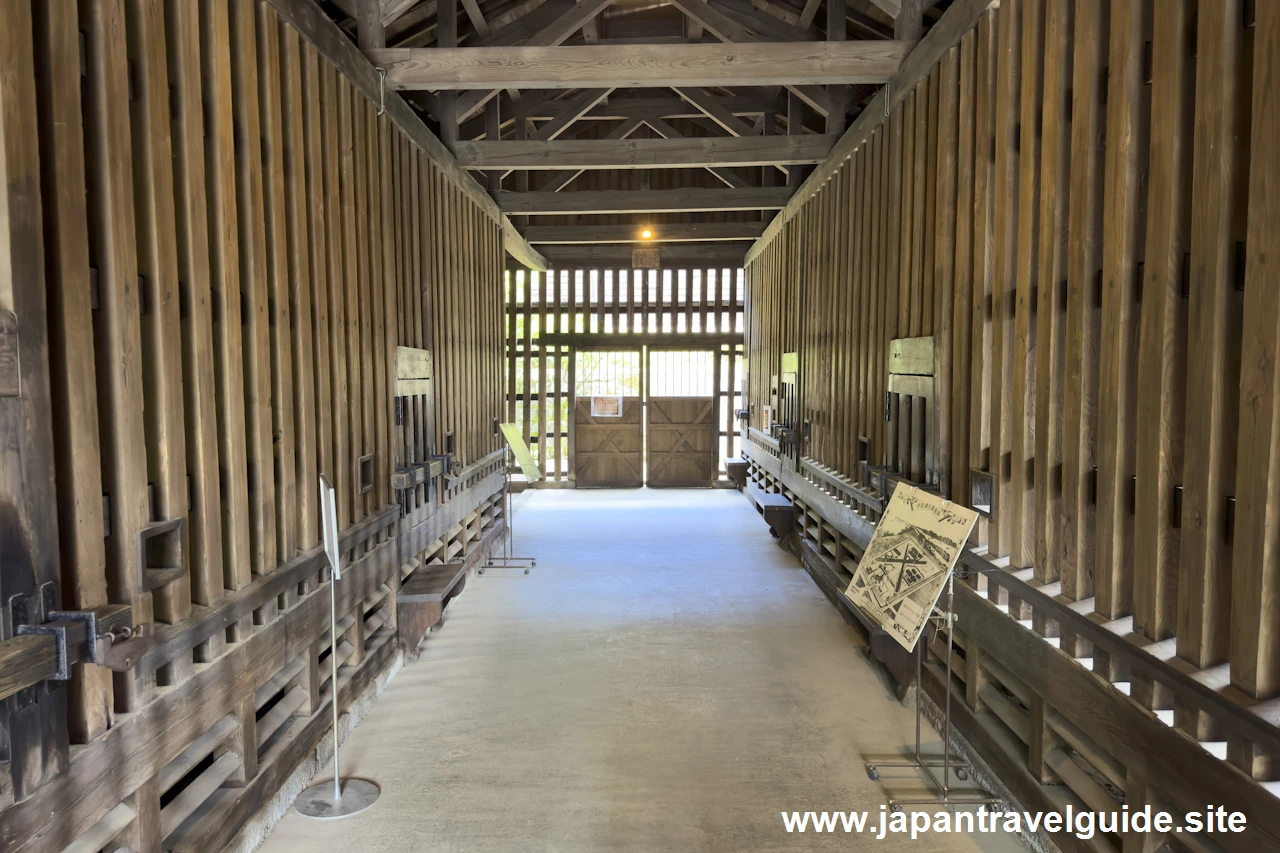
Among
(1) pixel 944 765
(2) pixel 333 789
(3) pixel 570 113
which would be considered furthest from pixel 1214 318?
(3) pixel 570 113

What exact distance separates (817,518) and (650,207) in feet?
14.4

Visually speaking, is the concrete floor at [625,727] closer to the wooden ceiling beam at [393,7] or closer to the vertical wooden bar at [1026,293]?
the vertical wooden bar at [1026,293]

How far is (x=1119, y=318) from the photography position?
8.66ft

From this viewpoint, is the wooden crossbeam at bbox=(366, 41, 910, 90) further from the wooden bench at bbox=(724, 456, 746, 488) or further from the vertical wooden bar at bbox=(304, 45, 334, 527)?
the wooden bench at bbox=(724, 456, 746, 488)

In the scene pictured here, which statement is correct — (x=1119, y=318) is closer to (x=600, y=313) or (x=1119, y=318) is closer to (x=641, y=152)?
(x=641, y=152)

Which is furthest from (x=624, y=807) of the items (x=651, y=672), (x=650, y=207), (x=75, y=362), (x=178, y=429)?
(x=650, y=207)

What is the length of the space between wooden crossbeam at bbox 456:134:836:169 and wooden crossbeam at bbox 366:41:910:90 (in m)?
1.93

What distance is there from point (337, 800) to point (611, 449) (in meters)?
10.4

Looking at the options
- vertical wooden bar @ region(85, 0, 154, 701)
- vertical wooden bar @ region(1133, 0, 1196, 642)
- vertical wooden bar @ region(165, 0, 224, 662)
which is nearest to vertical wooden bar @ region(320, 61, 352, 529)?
vertical wooden bar @ region(165, 0, 224, 662)

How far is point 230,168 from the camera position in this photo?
10.4 ft

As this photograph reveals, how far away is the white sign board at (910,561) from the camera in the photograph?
10.5 feet

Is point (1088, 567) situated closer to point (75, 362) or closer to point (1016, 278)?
point (1016, 278)

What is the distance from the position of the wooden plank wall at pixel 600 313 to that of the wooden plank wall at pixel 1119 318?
8.69m

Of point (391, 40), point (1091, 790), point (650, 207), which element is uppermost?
point (391, 40)
